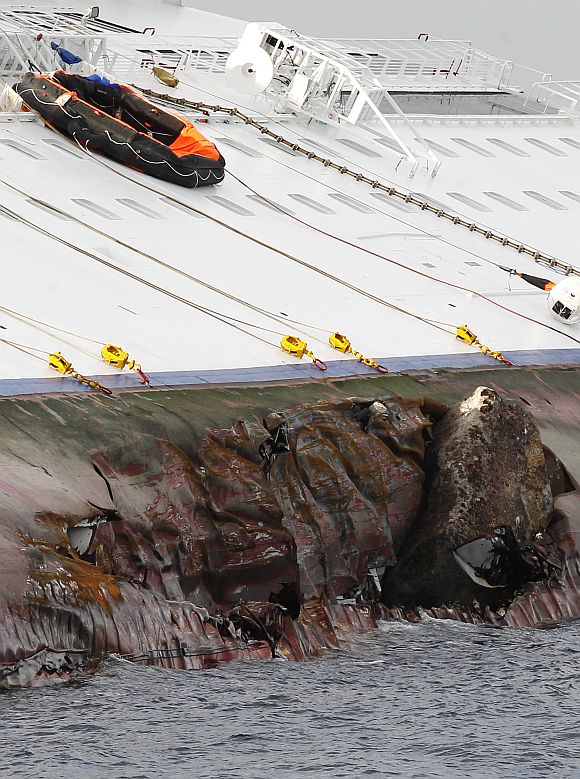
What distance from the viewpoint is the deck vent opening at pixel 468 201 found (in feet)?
78.5

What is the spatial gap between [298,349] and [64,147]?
6.66 meters

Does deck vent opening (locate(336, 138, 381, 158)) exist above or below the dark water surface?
above

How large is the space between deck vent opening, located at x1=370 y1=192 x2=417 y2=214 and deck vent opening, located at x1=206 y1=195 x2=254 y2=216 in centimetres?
255

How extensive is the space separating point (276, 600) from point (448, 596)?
1.83m

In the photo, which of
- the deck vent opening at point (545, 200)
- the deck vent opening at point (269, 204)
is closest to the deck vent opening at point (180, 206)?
the deck vent opening at point (269, 204)

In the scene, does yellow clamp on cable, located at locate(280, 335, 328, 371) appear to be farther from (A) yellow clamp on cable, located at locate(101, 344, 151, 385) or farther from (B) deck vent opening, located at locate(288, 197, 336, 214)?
(B) deck vent opening, located at locate(288, 197, 336, 214)

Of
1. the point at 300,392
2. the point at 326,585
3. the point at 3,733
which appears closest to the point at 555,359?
the point at 300,392

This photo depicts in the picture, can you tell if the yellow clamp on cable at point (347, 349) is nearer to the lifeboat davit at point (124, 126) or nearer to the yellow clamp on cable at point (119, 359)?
the yellow clamp on cable at point (119, 359)

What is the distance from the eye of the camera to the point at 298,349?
17.1 metres

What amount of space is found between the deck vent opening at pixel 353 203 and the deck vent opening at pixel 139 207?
A: 10.6ft

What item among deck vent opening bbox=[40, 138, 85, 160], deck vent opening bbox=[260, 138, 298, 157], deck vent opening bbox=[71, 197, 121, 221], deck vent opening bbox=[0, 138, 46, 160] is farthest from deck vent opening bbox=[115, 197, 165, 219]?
deck vent opening bbox=[260, 138, 298, 157]

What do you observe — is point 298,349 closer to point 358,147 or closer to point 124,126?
point 124,126

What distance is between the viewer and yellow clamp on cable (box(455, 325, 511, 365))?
59.7 feet

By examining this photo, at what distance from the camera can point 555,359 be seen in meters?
18.8
